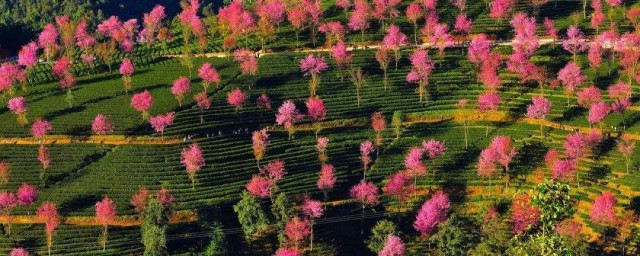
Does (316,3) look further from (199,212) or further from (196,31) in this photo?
(199,212)

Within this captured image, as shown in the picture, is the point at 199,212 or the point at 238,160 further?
the point at 238,160

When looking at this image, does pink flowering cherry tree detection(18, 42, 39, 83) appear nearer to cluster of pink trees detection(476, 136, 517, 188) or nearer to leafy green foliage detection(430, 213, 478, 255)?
cluster of pink trees detection(476, 136, 517, 188)

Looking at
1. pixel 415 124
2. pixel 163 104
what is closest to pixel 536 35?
pixel 415 124

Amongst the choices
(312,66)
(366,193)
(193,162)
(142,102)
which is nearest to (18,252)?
(193,162)

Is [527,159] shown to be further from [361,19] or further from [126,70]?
[126,70]

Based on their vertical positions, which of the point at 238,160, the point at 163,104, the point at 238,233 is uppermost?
the point at 163,104

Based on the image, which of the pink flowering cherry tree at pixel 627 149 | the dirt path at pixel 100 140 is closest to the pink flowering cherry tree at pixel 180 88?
the dirt path at pixel 100 140
